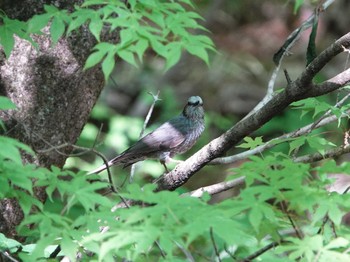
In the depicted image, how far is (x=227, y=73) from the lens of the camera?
30.9ft

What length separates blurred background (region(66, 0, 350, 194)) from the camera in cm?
877

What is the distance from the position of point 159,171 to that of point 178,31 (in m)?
4.86

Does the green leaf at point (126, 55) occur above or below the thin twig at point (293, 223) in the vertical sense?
above

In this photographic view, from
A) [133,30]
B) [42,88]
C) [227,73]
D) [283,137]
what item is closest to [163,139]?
[42,88]

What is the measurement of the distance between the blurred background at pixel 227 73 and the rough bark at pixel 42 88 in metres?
5.03

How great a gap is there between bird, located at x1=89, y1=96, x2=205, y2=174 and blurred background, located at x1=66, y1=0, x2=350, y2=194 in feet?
10.3

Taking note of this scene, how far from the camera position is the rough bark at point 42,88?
3.22 m

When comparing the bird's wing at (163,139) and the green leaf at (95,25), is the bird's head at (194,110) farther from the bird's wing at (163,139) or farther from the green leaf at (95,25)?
the green leaf at (95,25)

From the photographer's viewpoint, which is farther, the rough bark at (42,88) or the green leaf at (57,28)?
the rough bark at (42,88)

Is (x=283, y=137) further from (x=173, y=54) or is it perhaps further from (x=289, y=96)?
(x=173, y=54)

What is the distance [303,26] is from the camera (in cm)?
350

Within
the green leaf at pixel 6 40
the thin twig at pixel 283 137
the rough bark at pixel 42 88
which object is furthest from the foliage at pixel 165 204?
the rough bark at pixel 42 88

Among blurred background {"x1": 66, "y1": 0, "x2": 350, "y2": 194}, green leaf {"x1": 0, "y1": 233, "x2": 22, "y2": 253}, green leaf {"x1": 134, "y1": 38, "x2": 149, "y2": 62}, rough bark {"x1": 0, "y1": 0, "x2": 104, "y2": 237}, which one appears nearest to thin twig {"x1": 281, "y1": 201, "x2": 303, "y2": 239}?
green leaf {"x1": 134, "y1": 38, "x2": 149, "y2": 62}

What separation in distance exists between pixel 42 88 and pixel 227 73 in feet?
20.7
